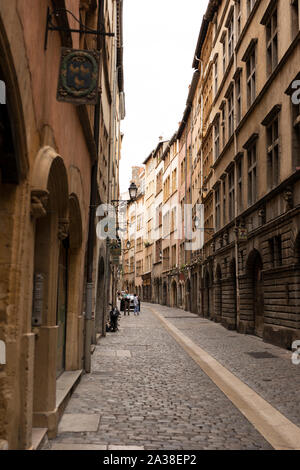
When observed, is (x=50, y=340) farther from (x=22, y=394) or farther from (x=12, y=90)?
(x=12, y=90)

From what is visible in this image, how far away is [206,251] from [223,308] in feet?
25.5

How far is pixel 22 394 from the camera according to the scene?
16.2 ft

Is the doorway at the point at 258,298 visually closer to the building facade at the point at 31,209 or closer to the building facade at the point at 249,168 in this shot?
the building facade at the point at 249,168

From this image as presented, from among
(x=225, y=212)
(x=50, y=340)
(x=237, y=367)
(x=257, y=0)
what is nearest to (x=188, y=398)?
(x=50, y=340)

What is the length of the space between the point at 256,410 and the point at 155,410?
1.52 metres

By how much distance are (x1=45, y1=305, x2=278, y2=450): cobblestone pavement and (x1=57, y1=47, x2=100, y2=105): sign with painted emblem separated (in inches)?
158

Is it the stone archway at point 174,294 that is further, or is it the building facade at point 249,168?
the stone archway at point 174,294

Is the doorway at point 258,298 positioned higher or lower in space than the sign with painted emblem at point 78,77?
lower

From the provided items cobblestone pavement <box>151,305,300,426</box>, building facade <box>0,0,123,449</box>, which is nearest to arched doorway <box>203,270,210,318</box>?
cobblestone pavement <box>151,305,300,426</box>

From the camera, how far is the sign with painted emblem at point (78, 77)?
6152 millimetres

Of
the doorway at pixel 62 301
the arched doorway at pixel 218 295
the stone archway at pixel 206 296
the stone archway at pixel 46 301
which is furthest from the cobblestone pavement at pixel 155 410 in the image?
the stone archway at pixel 206 296

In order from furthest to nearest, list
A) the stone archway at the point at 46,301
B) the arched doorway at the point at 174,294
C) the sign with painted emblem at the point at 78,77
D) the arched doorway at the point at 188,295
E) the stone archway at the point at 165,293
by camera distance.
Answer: the stone archway at the point at 165,293
the arched doorway at the point at 174,294
the arched doorway at the point at 188,295
the sign with painted emblem at the point at 78,77
the stone archway at the point at 46,301

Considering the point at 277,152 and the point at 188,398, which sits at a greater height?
the point at 277,152

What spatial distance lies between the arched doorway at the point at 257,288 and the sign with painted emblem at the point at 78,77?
14.6m
